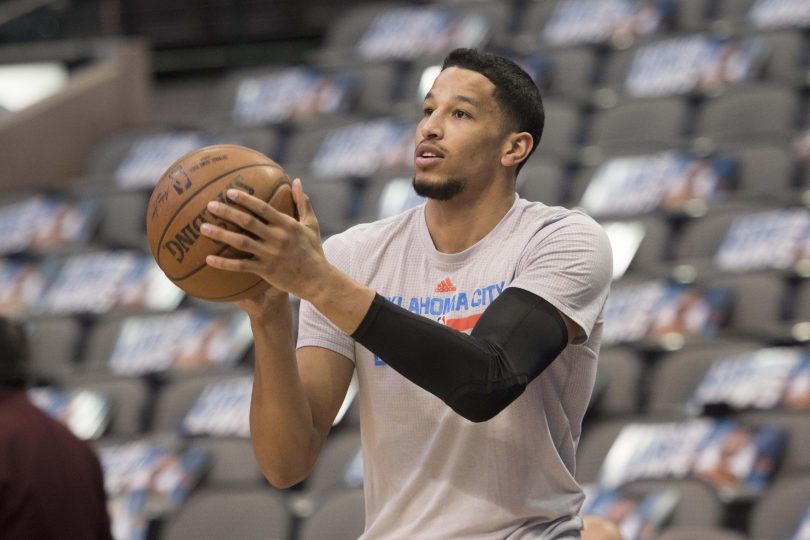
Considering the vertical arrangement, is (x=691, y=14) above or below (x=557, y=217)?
above

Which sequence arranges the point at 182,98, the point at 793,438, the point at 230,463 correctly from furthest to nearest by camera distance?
the point at 182,98, the point at 230,463, the point at 793,438

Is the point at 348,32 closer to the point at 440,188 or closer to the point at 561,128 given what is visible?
the point at 561,128

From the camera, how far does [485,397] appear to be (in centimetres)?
246

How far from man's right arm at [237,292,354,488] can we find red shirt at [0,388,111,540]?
3.31 feet

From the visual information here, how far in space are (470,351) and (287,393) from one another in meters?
0.44

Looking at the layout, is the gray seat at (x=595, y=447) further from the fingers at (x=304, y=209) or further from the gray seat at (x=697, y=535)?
the fingers at (x=304, y=209)

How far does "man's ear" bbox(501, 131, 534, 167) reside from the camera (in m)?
2.90

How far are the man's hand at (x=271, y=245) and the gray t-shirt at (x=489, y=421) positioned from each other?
514 millimetres

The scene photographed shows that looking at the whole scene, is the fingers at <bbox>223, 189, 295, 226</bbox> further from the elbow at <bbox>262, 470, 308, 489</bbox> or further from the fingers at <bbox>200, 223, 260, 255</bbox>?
the elbow at <bbox>262, 470, 308, 489</bbox>

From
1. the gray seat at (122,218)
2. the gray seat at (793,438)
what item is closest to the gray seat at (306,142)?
the gray seat at (122,218)

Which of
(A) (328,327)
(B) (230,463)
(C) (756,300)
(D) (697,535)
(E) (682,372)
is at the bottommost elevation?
(B) (230,463)

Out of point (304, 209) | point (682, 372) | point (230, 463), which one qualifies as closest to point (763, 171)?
point (682, 372)

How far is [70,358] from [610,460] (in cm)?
313

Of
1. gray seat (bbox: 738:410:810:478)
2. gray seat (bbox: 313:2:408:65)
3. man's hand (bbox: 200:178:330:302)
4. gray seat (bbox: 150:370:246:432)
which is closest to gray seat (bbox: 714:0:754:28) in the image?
gray seat (bbox: 313:2:408:65)
